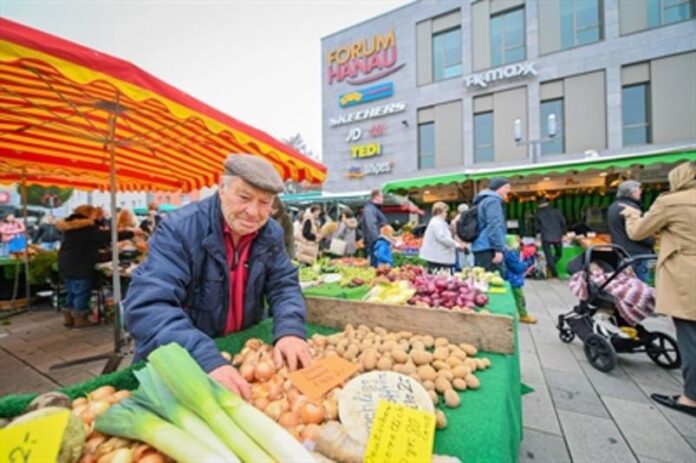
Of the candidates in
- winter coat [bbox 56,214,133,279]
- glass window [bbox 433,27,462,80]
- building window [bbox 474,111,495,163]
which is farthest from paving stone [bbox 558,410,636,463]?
glass window [bbox 433,27,462,80]

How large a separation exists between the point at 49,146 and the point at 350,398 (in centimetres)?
512

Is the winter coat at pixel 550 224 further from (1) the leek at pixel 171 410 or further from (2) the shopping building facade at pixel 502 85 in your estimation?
(1) the leek at pixel 171 410

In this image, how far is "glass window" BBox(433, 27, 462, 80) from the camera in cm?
1589

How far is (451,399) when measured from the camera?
1.11 meters

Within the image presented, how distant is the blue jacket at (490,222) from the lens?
402cm

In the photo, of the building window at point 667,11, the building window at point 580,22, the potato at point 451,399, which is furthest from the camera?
the building window at point 580,22

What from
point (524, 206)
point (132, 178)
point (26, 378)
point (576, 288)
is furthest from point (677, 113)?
point (26, 378)

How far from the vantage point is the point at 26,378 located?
308cm

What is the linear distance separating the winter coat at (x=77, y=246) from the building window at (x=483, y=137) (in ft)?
48.4

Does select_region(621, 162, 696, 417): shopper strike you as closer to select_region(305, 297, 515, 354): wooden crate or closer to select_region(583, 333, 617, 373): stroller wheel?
select_region(583, 333, 617, 373): stroller wheel

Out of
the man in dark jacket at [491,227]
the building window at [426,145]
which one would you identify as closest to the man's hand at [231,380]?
the man in dark jacket at [491,227]

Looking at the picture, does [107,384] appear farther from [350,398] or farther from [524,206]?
[524,206]

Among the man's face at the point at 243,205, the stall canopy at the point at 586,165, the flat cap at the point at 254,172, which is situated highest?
the stall canopy at the point at 586,165

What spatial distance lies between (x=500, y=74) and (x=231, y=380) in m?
17.0
